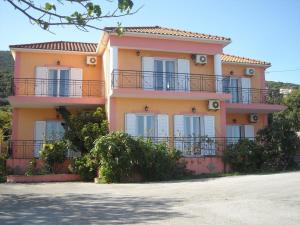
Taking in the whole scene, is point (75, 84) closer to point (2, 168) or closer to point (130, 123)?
point (130, 123)

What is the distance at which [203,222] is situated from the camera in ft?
24.5

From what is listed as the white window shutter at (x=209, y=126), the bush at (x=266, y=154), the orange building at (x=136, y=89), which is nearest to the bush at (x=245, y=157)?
the bush at (x=266, y=154)

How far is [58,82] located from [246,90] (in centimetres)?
1077

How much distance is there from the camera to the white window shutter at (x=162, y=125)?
19.6m

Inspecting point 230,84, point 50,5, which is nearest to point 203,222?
point 50,5

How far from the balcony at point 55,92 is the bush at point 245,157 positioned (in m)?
6.62

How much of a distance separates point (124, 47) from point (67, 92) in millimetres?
4182

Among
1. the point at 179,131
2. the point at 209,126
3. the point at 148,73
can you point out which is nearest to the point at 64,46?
the point at 148,73

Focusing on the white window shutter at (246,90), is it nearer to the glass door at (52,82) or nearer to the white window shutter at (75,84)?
the white window shutter at (75,84)

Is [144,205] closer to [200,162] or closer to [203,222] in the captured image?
[203,222]

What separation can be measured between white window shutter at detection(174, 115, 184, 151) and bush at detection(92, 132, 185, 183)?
2.80m

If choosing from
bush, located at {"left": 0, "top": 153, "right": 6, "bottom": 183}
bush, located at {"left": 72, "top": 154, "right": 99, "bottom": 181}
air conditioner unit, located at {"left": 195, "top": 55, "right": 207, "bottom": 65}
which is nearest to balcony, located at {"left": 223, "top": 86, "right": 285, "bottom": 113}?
air conditioner unit, located at {"left": 195, "top": 55, "right": 207, "bottom": 65}

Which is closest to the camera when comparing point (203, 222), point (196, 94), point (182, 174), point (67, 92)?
point (203, 222)

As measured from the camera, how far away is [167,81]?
20750mm
